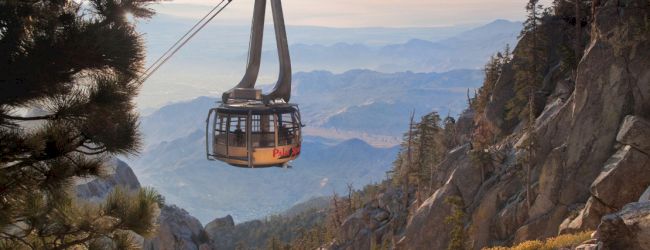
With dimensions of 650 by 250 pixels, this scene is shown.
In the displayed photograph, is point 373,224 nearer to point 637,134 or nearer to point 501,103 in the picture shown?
point 501,103

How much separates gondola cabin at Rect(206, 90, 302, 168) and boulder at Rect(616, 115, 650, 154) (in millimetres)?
16772

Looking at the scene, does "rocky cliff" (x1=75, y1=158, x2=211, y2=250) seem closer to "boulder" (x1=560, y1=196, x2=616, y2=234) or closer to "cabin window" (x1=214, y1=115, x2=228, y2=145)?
"cabin window" (x1=214, y1=115, x2=228, y2=145)

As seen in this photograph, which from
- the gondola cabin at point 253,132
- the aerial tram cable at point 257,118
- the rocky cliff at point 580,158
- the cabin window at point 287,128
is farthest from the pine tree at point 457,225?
the gondola cabin at point 253,132

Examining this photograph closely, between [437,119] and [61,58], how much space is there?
5591 cm

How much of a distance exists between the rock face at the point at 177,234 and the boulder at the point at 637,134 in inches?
2295

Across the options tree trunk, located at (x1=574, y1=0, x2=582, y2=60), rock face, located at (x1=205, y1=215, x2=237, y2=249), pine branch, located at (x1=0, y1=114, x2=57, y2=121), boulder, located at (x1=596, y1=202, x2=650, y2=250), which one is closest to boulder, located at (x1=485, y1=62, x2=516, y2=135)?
tree trunk, located at (x1=574, y1=0, x2=582, y2=60)

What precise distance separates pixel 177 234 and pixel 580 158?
60061 millimetres

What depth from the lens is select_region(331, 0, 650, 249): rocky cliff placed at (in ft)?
78.6

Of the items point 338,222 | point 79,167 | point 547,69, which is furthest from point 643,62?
point 338,222

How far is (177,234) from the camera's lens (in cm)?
7438

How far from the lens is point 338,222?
72.2 metres

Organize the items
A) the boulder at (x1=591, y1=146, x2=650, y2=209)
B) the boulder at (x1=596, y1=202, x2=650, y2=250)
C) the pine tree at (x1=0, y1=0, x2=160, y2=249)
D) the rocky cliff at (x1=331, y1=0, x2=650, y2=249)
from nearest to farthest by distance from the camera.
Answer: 1. the pine tree at (x1=0, y1=0, x2=160, y2=249)
2. the boulder at (x1=596, y1=202, x2=650, y2=250)
3. the boulder at (x1=591, y1=146, x2=650, y2=209)
4. the rocky cliff at (x1=331, y1=0, x2=650, y2=249)

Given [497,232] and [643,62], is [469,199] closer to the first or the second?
[497,232]

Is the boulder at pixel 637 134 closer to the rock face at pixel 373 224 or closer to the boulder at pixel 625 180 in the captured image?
the boulder at pixel 625 180
